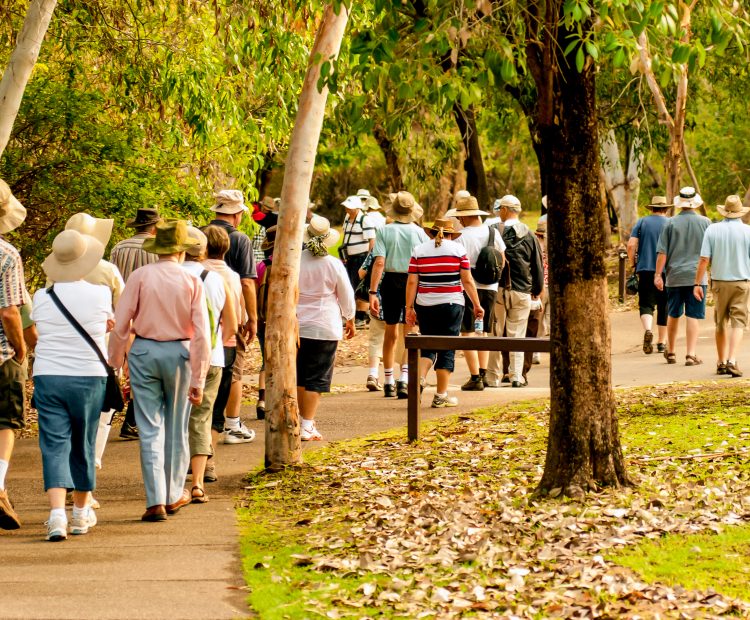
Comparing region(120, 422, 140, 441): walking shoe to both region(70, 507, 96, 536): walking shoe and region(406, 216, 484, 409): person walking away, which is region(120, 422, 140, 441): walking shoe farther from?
region(70, 507, 96, 536): walking shoe

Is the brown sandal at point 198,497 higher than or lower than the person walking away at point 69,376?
lower

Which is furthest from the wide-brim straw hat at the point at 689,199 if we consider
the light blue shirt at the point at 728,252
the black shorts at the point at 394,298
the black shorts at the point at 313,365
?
the black shorts at the point at 313,365

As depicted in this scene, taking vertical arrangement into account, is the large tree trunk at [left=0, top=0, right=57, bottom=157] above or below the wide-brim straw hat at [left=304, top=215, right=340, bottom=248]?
above

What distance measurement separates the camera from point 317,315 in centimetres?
1130

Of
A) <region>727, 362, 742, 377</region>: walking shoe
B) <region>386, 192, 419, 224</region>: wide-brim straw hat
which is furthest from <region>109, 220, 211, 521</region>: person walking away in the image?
<region>727, 362, 742, 377</region>: walking shoe

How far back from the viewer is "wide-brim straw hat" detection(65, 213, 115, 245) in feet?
30.6

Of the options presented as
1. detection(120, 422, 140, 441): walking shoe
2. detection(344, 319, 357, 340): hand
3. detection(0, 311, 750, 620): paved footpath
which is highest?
detection(344, 319, 357, 340): hand

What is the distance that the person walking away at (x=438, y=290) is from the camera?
1272 cm

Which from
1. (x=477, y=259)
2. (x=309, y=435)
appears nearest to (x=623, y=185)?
(x=477, y=259)

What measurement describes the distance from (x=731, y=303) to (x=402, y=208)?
12.7ft

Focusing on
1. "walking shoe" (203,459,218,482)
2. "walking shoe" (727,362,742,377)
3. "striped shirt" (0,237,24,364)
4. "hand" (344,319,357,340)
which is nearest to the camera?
"striped shirt" (0,237,24,364)

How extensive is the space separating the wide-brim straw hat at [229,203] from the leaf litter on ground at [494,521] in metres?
2.25

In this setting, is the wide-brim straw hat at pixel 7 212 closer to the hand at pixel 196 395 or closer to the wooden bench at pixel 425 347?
the hand at pixel 196 395

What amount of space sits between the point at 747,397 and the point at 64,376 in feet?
22.3
